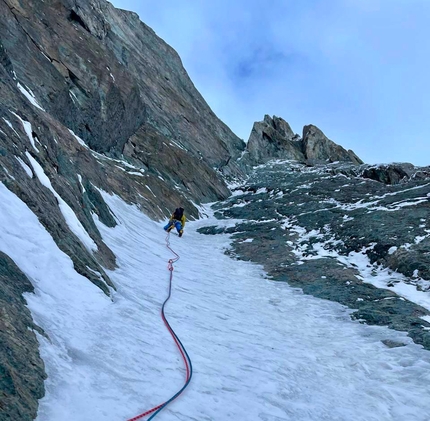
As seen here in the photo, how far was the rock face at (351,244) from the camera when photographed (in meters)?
10.5

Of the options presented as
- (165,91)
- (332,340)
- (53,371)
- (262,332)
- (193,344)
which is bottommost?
(53,371)

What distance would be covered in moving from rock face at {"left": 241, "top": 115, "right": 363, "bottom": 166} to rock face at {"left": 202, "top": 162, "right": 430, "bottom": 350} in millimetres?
31472

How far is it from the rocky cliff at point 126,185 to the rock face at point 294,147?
1319 cm

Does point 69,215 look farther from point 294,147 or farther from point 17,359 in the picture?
point 294,147

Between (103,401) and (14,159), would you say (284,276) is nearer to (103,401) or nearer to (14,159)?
(14,159)

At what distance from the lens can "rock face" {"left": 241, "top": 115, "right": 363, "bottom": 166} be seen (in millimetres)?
59094

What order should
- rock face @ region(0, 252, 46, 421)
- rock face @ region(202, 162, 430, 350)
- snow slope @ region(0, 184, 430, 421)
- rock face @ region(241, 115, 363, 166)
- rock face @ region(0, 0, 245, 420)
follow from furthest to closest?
rock face @ region(241, 115, 363, 166), rock face @ region(202, 162, 430, 350), rock face @ region(0, 0, 245, 420), snow slope @ region(0, 184, 430, 421), rock face @ region(0, 252, 46, 421)

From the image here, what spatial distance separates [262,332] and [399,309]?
382 centimetres

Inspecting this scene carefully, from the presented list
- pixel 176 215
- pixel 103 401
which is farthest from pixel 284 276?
pixel 103 401

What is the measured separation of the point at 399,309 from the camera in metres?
9.57

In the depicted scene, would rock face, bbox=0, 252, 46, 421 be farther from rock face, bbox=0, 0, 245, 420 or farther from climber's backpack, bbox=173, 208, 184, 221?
climber's backpack, bbox=173, 208, 184, 221

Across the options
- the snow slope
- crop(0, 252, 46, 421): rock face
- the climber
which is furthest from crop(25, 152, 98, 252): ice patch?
the climber

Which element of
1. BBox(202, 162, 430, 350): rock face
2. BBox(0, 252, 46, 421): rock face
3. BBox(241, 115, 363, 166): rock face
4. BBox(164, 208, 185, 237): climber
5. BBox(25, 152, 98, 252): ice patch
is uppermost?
BBox(241, 115, 363, 166): rock face

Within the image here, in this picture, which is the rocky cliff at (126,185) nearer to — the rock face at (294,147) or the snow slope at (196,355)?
the snow slope at (196,355)
